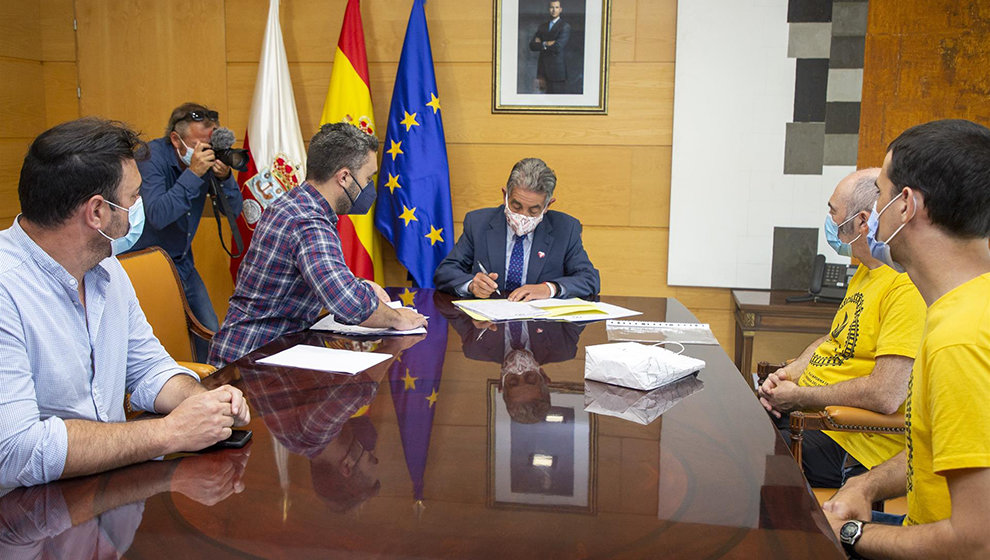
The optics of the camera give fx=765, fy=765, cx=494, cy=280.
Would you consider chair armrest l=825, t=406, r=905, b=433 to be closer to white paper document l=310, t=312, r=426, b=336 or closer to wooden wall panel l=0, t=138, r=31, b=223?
white paper document l=310, t=312, r=426, b=336

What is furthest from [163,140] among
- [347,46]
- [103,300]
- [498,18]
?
[103,300]

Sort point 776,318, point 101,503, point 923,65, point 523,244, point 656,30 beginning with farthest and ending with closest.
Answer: point 656,30
point 923,65
point 776,318
point 523,244
point 101,503

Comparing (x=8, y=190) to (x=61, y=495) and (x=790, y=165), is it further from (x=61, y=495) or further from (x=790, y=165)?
(x=790, y=165)

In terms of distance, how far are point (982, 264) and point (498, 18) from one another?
10.4 feet

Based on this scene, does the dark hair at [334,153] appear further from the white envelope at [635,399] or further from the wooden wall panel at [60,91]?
the wooden wall panel at [60,91]

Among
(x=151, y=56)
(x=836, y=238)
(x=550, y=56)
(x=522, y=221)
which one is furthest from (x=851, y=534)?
(x=151, y=56)

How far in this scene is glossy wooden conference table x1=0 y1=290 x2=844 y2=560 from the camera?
3.40 feet

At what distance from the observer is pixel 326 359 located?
1.97m

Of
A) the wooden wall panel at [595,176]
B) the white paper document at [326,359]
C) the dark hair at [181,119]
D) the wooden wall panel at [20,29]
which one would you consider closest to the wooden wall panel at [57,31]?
the wooden wall panel at [20,29]

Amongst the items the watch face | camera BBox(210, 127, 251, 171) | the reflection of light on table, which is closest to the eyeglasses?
camera BBox(210, 127, 251, 171)

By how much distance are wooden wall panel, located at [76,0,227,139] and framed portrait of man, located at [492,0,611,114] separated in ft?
5.16

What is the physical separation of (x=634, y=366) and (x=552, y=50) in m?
2.72

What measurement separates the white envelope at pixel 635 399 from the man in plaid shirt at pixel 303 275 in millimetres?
784

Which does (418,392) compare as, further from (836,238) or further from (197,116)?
(197,116)
